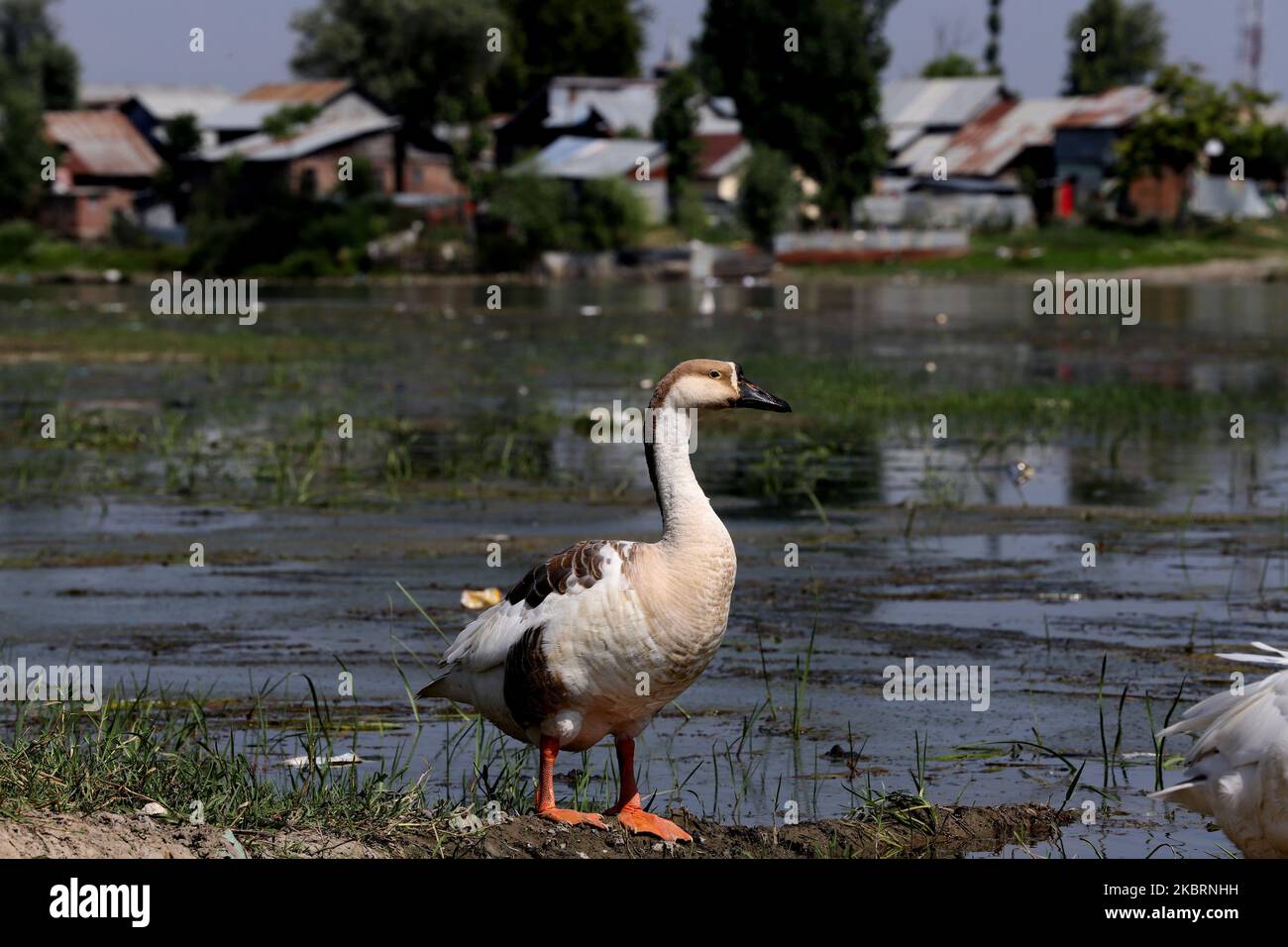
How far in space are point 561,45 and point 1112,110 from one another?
110 feet

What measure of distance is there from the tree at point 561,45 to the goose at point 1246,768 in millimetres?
96337

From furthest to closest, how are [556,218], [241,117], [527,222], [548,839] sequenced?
[241,117] < [556,218] < [527,222] < [548,839]

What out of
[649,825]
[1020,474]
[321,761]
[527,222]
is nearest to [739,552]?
[1020,474]

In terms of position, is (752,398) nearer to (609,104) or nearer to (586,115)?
(586,115)

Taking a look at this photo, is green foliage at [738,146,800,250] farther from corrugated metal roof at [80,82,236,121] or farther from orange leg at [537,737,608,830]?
orange leg at [537,737,608,830]

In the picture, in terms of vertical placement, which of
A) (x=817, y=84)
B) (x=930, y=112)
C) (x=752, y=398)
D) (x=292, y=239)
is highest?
(x=930, y=112)

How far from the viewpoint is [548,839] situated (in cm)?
629

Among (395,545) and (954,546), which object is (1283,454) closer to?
(954,546)

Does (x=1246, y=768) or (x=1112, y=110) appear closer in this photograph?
(x=1246, y=768)

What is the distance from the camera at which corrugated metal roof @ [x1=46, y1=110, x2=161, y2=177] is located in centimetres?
8869

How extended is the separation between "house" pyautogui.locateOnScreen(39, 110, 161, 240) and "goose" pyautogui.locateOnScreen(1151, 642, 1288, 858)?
7798 cm

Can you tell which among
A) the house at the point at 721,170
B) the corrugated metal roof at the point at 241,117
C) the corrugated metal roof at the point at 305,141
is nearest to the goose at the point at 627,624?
the corrugated metal roof at the point at 305,141

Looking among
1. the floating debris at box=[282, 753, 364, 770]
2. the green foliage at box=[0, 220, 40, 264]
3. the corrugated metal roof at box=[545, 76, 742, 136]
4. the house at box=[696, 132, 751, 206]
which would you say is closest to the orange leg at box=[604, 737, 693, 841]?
the floating debris at box=[282, 753, 364, 770]

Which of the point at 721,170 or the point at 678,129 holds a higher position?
the point at 678,129
